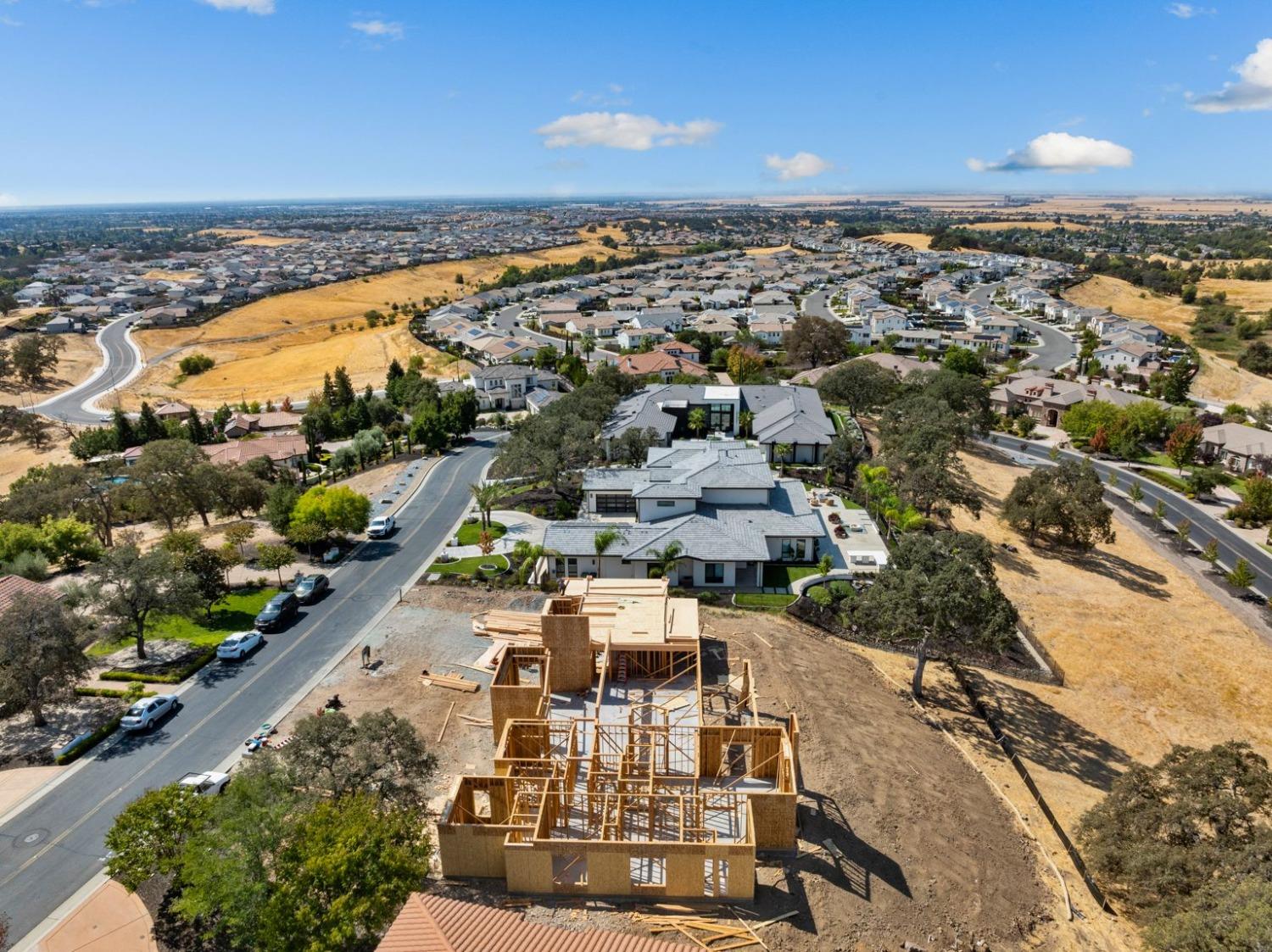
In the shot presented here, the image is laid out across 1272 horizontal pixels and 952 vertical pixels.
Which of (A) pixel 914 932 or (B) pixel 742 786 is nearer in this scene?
(A) pixel 914 932

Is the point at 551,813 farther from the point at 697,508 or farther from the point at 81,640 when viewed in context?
the point at 697,508

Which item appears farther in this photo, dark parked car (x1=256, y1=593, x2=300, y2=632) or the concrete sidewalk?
dark parked car (x1=256, y1=593, x2=300, y2=632)

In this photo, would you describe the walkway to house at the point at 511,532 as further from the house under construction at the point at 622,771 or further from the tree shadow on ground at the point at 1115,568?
the tree shadow on ground at the point at 1115,568

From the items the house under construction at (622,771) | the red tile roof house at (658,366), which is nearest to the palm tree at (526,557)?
the house under construction at (622,771)

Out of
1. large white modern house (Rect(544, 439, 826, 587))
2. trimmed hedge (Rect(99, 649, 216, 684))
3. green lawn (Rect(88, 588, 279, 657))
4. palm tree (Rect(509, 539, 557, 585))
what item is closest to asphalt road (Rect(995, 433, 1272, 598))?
large white modern house (Rect(544, 439, 826, 587))

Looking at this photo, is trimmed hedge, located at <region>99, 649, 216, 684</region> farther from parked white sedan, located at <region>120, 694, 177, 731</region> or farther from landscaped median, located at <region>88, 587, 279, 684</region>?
parked white sedan, located at <region>120, 694, 177, 731</region>

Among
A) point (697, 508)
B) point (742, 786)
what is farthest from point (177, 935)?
point (697, 508)
